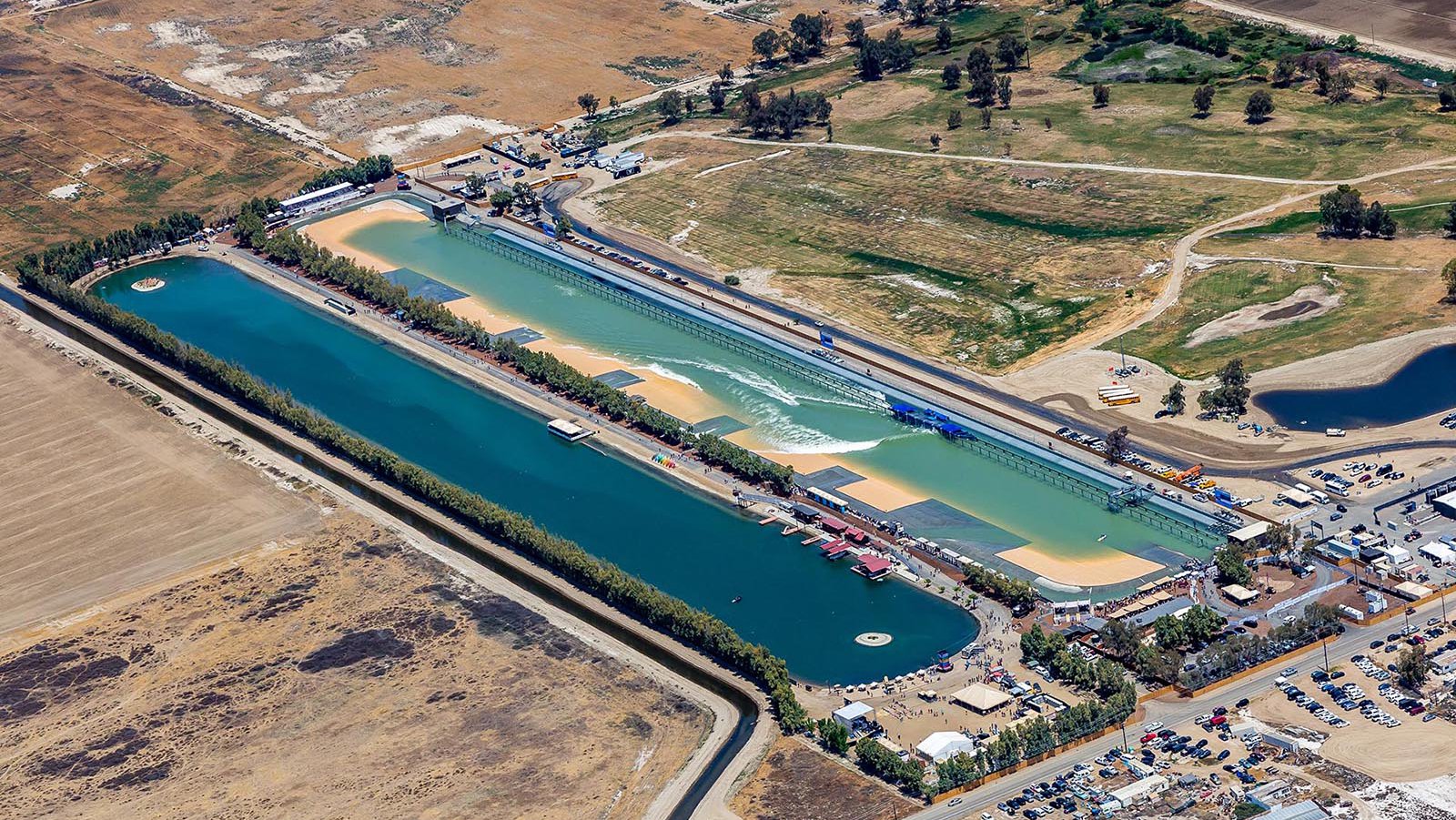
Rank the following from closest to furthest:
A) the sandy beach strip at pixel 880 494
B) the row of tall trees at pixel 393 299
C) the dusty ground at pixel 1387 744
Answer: the dusty ground at pixel 1387 744 → the sandy beach strip at pixel 880 494 → the row of tall trees at pixel 393 299

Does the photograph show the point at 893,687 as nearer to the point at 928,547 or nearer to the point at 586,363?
the point at 928,547

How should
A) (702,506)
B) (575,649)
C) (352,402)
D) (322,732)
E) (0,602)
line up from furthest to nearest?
(352,402) → (702,506) → (0,602) → (575,649) → (322,732)

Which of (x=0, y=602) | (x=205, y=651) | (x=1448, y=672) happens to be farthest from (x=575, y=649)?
(x=1448, y=672)

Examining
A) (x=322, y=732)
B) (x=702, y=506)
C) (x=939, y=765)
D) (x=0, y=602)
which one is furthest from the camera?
(x=702, y=506)

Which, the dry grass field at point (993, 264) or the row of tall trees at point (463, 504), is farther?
the dry grass field at point (993, 264)

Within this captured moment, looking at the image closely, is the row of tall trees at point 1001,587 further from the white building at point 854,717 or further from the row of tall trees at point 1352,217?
the row of tall trees at point 1352,217

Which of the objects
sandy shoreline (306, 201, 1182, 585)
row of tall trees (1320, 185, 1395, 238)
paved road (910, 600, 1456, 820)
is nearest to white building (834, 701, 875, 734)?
paved road (910, 600, 1456, 820)

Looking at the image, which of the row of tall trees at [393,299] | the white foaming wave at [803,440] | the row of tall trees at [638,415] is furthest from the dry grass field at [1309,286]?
the row of tall trees at [393,299]

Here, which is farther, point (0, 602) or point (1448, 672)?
point (0, 602)
